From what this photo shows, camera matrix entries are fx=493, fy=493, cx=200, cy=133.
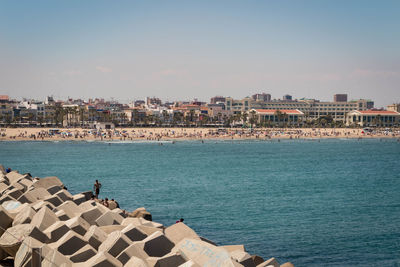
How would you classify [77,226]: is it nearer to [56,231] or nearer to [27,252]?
[56,231]

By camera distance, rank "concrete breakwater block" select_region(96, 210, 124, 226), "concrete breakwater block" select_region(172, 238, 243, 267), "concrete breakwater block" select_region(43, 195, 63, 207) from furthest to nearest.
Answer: "concrete breakwater block" select_region(43, 195, 63, 207) < "concrete breakwater block" select_region(96, 210, 124, 226) < "concrete breakwater block" select_region(172, 238, 243, 267)

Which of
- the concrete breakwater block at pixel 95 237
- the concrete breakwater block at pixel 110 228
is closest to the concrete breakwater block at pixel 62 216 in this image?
the concrete breakwater block at pixel 110 228

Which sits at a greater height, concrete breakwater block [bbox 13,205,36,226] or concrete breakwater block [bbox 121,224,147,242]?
concrete breakwater block [bbox 13,205,36,226]

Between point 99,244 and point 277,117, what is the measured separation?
170572 millimetres

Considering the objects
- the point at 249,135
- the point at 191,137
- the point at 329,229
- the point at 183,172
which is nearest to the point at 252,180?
the point at 183,172

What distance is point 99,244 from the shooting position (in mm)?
14094

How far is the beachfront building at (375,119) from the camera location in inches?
7185

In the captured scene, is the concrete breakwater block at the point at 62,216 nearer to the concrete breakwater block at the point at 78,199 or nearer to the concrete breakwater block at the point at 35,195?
the concrete breakwater block at the point at 35,195

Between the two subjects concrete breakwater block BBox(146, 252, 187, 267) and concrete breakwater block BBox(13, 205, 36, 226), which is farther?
concrete breakwater block BBox(13, 205, 36, 226)

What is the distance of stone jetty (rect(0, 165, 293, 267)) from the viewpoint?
465 inches

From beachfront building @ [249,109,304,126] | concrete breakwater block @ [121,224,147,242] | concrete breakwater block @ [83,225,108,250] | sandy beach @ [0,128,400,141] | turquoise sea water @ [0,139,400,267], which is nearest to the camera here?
concrete breakwater block @ [83,225,108,250]

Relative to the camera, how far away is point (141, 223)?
54.6ft

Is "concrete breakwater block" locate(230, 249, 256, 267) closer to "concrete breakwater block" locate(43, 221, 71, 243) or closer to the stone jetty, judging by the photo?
the stone jetty

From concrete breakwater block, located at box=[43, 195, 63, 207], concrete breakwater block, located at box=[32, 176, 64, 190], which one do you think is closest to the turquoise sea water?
concrete breakwater block, located at box=[32, 176, 64, 190]
